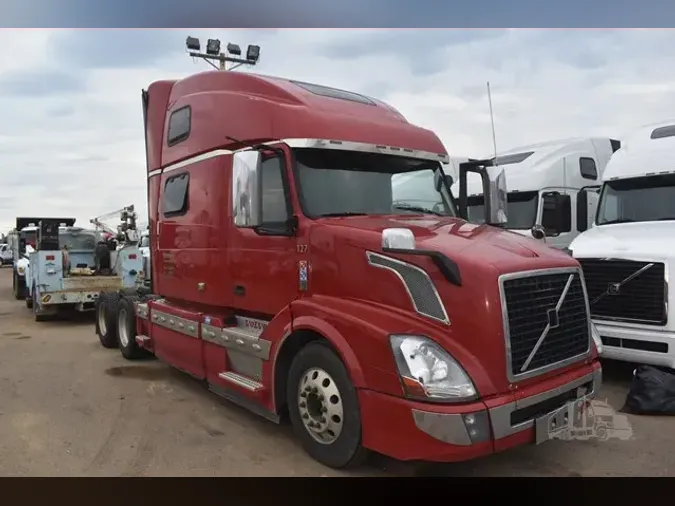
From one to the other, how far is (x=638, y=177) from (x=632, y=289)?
6.30 ft

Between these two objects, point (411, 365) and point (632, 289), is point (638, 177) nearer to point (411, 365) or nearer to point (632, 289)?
point (632, 289)

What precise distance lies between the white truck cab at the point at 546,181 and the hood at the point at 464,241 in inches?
182

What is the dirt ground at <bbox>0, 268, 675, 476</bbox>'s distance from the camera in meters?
4.35

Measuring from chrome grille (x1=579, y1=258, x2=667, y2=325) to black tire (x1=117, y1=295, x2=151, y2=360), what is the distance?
595 centimetres

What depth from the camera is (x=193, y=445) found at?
16.0 ft

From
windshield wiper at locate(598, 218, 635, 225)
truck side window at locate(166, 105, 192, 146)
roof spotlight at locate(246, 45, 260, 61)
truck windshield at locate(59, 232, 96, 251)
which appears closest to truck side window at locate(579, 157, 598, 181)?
windshield wiper at locate(598, 218, 635, 225)

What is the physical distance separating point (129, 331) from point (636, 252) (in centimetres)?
656

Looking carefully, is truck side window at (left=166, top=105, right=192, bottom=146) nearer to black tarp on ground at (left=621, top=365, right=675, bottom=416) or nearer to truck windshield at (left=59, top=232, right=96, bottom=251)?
black tarp on ground at (left=621, top=365, right=675, bottom=416)

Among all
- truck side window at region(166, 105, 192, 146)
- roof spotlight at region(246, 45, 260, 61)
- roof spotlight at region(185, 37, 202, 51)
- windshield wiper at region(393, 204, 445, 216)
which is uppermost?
roof spotlight at region(246, 45, 260, 61)

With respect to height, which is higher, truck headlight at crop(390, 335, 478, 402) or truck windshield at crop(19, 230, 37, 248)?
truck windshield at crop(19, 230, 37, 248)

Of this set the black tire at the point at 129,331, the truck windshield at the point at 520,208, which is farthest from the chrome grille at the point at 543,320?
the black tire at the point at 129,331

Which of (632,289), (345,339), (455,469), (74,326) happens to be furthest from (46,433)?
(74,326)

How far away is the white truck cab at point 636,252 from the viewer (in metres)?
5.88

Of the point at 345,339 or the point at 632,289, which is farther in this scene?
the point at 632,289
